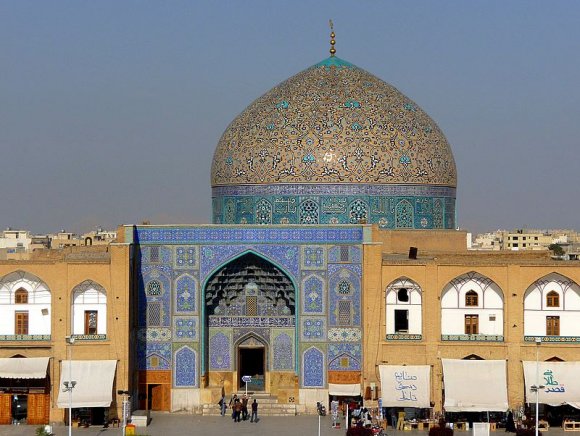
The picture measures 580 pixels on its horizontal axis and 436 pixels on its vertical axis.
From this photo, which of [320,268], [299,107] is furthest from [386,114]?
[320,268]

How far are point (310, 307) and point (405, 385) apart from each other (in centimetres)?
265

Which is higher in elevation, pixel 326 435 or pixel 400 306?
pixel 400 306

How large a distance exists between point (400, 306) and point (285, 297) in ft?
8.50

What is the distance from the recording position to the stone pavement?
101ft

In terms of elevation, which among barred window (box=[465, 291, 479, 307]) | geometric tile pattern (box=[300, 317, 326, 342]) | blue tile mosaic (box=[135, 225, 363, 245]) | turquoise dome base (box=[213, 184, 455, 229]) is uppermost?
turquoise dome base (box=[213, 184, 455, 229])

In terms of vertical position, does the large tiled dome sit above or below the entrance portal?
above

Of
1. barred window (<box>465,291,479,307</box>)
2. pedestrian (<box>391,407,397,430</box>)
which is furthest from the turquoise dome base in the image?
pedestrian (<box>391,407,397,430</box>)

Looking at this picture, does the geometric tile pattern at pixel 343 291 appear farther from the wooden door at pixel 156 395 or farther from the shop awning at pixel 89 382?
the shop awning at pixel 89 382

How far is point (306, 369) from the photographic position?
3347 cm

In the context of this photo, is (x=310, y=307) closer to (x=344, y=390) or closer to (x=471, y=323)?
Result: (x=344, y=390)

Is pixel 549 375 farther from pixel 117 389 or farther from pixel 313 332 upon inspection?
pixel 117 389

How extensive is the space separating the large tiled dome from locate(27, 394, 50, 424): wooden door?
6.50m

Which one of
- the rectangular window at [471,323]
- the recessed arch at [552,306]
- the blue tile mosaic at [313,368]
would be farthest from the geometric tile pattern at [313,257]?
the recessed arch at [552,306]

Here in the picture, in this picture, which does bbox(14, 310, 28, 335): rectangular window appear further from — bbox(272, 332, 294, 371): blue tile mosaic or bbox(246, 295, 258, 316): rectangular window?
bbox(272, 332, 294, 371): blue tile mosaic
